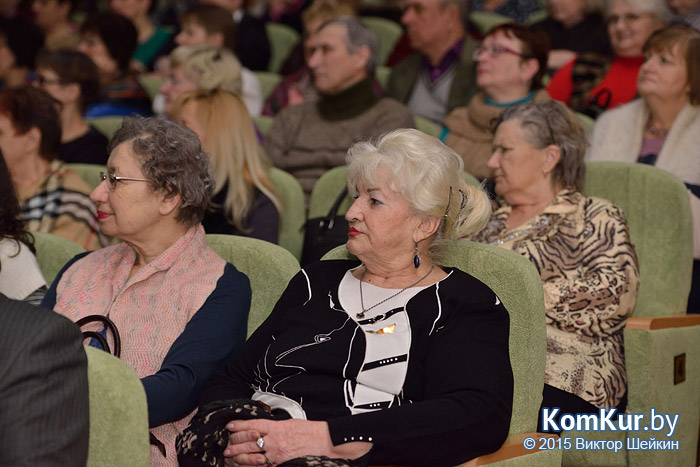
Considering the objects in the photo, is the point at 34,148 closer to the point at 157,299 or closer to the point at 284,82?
the point at 157,299

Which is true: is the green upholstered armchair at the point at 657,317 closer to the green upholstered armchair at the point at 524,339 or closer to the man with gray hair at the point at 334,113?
the green upholstered armchair at the point at 524,339

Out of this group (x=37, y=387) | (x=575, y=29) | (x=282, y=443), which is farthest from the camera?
(x=575, y=29)

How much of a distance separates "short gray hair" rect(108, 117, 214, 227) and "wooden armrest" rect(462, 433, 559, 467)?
984mm

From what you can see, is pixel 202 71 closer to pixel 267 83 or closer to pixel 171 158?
pixel 267 83

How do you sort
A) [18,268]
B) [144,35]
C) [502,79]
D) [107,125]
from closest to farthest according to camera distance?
1. [18,268]
2. [502,79]
3. [107,125]
4. [144,35]

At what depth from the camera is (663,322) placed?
265 cm

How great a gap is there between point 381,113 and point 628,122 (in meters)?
1.06

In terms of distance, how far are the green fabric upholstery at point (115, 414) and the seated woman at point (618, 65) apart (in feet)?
9.78

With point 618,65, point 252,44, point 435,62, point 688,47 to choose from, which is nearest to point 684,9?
point 618,65

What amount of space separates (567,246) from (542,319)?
680 millimetres

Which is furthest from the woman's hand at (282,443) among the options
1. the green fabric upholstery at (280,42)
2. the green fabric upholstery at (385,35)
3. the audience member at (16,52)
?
the green fabric upholstery at (280,42)

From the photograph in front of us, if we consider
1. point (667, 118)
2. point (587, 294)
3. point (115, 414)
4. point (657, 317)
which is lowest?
point (657, 317)

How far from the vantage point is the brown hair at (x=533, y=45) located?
380 centimetres

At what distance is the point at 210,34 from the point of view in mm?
5199
